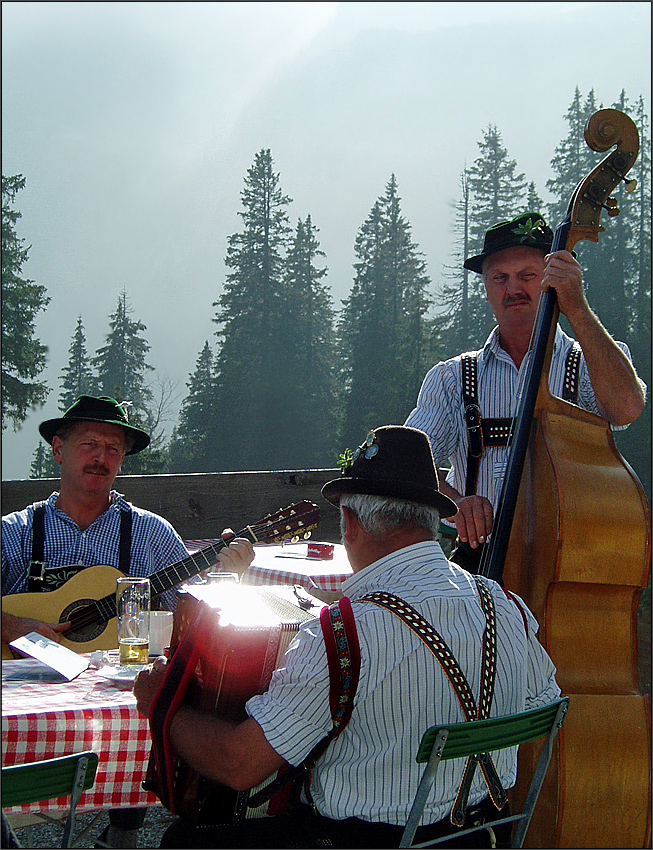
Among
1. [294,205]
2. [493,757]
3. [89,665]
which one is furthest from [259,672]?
[294,205]

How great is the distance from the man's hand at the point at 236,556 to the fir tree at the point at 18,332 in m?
18.4

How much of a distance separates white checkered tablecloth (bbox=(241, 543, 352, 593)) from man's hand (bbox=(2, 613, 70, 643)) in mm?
1163

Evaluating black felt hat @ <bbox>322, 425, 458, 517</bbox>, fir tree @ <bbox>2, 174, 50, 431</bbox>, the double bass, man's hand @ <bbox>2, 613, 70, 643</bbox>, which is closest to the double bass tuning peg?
the double bass

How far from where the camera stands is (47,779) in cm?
133

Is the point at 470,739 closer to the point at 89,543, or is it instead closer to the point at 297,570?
the point at 89,543

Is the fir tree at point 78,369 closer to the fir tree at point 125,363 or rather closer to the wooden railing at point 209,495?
the fir tree at point 125,363

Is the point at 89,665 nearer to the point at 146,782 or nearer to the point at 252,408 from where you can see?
the point at 146,782

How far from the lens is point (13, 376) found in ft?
68.1

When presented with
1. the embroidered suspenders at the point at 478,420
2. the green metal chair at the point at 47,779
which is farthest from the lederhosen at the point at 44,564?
the green metal chair at the point at 47,779

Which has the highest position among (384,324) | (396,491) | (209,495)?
(384,324)

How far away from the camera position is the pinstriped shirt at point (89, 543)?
308cm

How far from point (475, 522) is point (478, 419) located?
0.46 metres

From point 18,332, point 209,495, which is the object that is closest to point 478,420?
point 209,495

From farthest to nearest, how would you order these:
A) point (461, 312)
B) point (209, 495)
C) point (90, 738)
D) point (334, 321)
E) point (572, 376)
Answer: point (334, 321) < point (461, 312) < point (209, 495) < point (572, 376) < point (90, 738)
